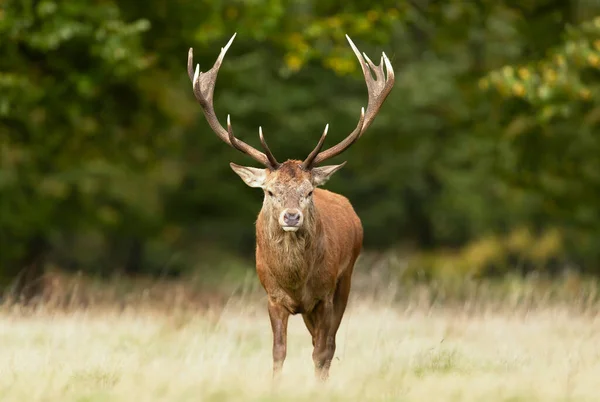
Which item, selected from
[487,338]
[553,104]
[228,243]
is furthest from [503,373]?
[228,243]

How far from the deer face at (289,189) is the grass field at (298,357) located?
1.05 metres

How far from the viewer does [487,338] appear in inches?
375

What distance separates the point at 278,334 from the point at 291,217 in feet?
2.93

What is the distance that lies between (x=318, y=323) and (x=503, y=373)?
53.5 inches

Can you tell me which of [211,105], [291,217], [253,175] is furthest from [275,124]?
[291,217]

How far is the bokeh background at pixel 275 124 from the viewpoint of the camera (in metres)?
14.0

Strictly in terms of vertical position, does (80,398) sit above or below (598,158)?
below

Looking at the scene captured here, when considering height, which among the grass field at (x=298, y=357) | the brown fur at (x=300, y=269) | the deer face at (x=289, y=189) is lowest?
the grass field at (x=298, y=357)

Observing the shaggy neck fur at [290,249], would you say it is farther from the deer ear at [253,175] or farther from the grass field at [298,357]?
the grass field at [298,357]

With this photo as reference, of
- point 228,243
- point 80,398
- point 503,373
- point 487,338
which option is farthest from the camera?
point 228,243

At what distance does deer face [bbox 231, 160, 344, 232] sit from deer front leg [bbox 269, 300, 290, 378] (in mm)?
651

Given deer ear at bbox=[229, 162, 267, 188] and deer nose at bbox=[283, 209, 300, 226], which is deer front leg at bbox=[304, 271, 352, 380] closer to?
deer nose at bbox=[283, 209, 300, 226]

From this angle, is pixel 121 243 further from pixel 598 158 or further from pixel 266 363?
pixel 266 363

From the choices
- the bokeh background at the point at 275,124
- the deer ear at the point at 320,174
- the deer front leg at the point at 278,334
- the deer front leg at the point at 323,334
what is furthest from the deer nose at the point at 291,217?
the bokeh background at the point at 275,124
